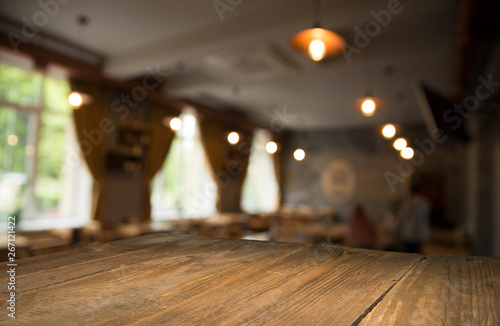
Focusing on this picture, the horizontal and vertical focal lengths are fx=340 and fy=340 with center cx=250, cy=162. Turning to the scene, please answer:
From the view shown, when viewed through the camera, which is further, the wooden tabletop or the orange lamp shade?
the orange lamp shade

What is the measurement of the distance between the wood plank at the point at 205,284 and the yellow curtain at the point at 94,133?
17.7 feet

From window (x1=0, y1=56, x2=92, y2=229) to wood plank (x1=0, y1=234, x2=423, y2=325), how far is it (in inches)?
205

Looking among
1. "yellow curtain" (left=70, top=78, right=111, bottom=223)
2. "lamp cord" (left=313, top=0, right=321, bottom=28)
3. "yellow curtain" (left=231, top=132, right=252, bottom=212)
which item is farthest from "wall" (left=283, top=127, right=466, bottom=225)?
"lamp cord" (left=313, top=0, right=321, bottom=28)

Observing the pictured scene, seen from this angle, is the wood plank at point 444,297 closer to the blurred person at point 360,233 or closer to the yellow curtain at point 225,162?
the blurred person at point 360,233

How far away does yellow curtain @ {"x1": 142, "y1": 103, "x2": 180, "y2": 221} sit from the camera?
6980 millimetres

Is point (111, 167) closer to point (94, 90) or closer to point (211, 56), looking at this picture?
point (94, 90)

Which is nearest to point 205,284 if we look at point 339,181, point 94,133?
point 94,133

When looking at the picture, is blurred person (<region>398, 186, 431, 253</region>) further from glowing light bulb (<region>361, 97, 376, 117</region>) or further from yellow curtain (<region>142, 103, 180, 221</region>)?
yellow curtain (<region>142, 103, 180, 221</region>)

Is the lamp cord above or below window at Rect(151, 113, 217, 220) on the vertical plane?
above

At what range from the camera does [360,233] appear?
5477 mm

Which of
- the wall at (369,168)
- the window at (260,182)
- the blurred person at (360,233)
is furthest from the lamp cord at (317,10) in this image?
the wall at (369,168)

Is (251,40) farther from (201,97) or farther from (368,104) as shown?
(201,97)

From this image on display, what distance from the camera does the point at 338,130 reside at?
11727mm

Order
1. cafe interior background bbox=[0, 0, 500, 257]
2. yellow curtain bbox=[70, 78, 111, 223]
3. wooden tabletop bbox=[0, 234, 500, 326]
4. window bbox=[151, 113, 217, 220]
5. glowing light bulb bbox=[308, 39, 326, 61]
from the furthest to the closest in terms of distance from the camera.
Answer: window bbox=[151, 113, 217, 220], yellow curtain bbox=[70, 78, 111, 223], cafe interior background bbox=[0, 0, 500, 257], glowing light bulb bbox=[308, 39, 326, 61], wooden tabletop bbox=[0, 234, 500, 326]
